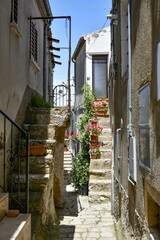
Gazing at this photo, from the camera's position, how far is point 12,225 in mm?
3061

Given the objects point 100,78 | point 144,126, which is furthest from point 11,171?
point 100,78

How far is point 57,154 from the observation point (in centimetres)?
765

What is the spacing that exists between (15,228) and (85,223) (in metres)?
3.30

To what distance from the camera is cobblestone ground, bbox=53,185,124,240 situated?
5.13 metres

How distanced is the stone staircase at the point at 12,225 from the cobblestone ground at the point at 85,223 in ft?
6.05

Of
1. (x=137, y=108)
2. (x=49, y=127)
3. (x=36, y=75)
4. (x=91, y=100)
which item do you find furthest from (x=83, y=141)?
(x=137, y=108)

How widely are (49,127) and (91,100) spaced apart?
200 inches

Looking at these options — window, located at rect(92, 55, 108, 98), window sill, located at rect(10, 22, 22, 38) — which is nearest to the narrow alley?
window, located at rect(92, 55, 108, 98)

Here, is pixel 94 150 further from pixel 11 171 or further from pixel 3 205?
pixel 3 205

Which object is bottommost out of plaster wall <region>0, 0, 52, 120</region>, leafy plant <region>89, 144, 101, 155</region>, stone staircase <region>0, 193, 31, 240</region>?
stone staircase <region>0, 193, 31, 240</region>

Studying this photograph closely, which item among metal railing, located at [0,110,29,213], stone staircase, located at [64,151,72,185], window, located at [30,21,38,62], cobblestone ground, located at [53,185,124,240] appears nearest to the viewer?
metal railing, located at [0,110,29,213]

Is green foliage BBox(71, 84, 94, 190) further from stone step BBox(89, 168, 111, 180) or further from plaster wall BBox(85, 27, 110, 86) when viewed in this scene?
plaster wall BBox(85, 27, 110, 86)

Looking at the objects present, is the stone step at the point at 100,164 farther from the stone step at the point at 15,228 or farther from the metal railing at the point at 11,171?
the stone step at the point at 15,228

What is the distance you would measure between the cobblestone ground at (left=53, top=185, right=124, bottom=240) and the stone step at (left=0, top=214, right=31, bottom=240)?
183cm
